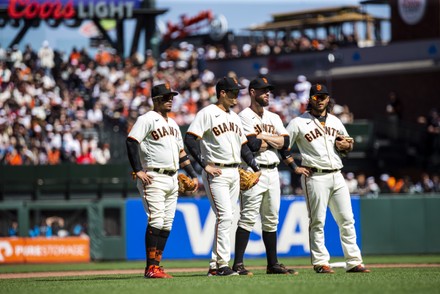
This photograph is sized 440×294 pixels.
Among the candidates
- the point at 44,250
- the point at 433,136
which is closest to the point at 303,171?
the point at 44,250

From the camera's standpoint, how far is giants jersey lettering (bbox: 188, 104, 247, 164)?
1079 centimetres

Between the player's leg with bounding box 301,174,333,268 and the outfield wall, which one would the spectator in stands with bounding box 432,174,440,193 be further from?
the player's leg with bounding box 301,174,333,268

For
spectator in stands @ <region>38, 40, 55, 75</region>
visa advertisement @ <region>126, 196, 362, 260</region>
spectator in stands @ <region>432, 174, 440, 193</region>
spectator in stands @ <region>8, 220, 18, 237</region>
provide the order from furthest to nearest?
spectator in stands @ <region>38, 40, 55, 75</region>
spectator in stands @ <region>432, 174, 440, 193</region>
spectator in stands @ <region>8, 220, 18, 237</region>
visa advertisement @ <region>126, 196, 362, 260</region>

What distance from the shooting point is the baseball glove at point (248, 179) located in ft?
35.6

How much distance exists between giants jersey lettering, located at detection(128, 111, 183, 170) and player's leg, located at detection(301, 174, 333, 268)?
1602mm

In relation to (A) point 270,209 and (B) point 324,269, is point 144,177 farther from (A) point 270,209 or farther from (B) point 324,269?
(B) point 324,269

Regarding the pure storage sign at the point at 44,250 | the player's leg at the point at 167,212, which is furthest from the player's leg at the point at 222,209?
the pure storage sign at the point at 44,250

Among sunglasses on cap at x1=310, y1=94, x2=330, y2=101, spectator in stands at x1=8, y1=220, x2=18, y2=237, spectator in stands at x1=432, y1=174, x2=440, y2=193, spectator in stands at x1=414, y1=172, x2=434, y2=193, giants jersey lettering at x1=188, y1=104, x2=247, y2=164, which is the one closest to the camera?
giants jersey lettering at x1=188, y1=104, x2=247, y2=164

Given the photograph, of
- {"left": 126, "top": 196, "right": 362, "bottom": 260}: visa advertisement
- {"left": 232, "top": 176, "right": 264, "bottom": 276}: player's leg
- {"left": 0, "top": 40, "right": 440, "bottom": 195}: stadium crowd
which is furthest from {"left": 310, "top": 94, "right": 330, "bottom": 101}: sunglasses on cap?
{"left": 0, "top": 40, "right": 440, "bottom": 195}: stadium crowd

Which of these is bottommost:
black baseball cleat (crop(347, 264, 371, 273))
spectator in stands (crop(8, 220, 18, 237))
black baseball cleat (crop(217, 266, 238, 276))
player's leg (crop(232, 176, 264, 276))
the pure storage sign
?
the pure storage sign

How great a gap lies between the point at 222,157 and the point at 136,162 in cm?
96

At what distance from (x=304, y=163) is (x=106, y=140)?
47.0 ft

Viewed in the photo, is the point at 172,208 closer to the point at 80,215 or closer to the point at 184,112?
the point at 80,215

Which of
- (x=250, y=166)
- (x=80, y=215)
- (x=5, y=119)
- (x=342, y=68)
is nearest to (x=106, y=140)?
(x=5, y=119)
